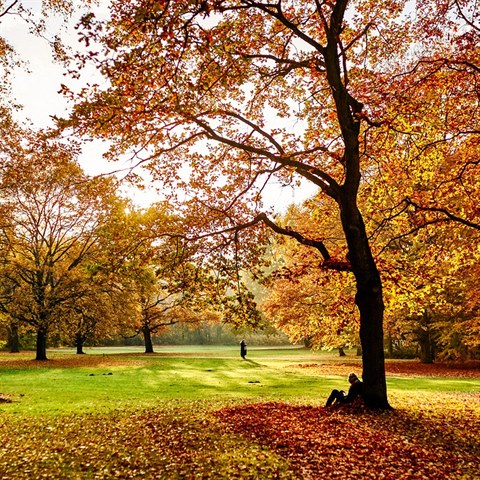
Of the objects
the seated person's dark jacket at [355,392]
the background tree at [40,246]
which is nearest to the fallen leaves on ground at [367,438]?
the seated person's dark jacket at [355,392]

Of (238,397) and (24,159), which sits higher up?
(24,159)

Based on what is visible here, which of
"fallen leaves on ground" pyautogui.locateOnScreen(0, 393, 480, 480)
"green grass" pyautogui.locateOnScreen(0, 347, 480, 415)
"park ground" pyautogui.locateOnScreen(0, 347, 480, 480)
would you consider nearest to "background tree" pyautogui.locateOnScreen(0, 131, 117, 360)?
"green grass" pyautogui.locateOnScreen(0, 347, 480, 415)

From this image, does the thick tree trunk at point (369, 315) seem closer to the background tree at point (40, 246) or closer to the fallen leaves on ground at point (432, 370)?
the fallen leaves on ground at point (432, 370)

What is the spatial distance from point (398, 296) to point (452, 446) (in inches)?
259

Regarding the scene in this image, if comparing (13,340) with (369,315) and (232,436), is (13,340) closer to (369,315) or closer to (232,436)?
(232,436)

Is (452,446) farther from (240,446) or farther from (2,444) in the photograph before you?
(2,444)

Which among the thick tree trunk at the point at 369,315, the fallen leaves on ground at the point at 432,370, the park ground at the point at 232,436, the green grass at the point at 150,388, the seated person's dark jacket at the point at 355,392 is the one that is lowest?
the fallen leaves on ground at the point at 432,370

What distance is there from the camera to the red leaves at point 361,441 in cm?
762

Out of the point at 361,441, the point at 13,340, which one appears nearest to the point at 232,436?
the point at 361,441

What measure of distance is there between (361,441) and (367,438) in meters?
0.29

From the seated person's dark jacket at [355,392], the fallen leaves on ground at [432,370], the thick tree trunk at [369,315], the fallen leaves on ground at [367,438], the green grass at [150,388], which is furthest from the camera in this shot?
the fallen leaves on ground at [432,370]

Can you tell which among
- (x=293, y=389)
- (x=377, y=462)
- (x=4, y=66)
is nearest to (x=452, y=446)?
(x=377, y=462)

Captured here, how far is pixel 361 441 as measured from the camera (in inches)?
363

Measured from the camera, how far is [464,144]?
1525 cm
